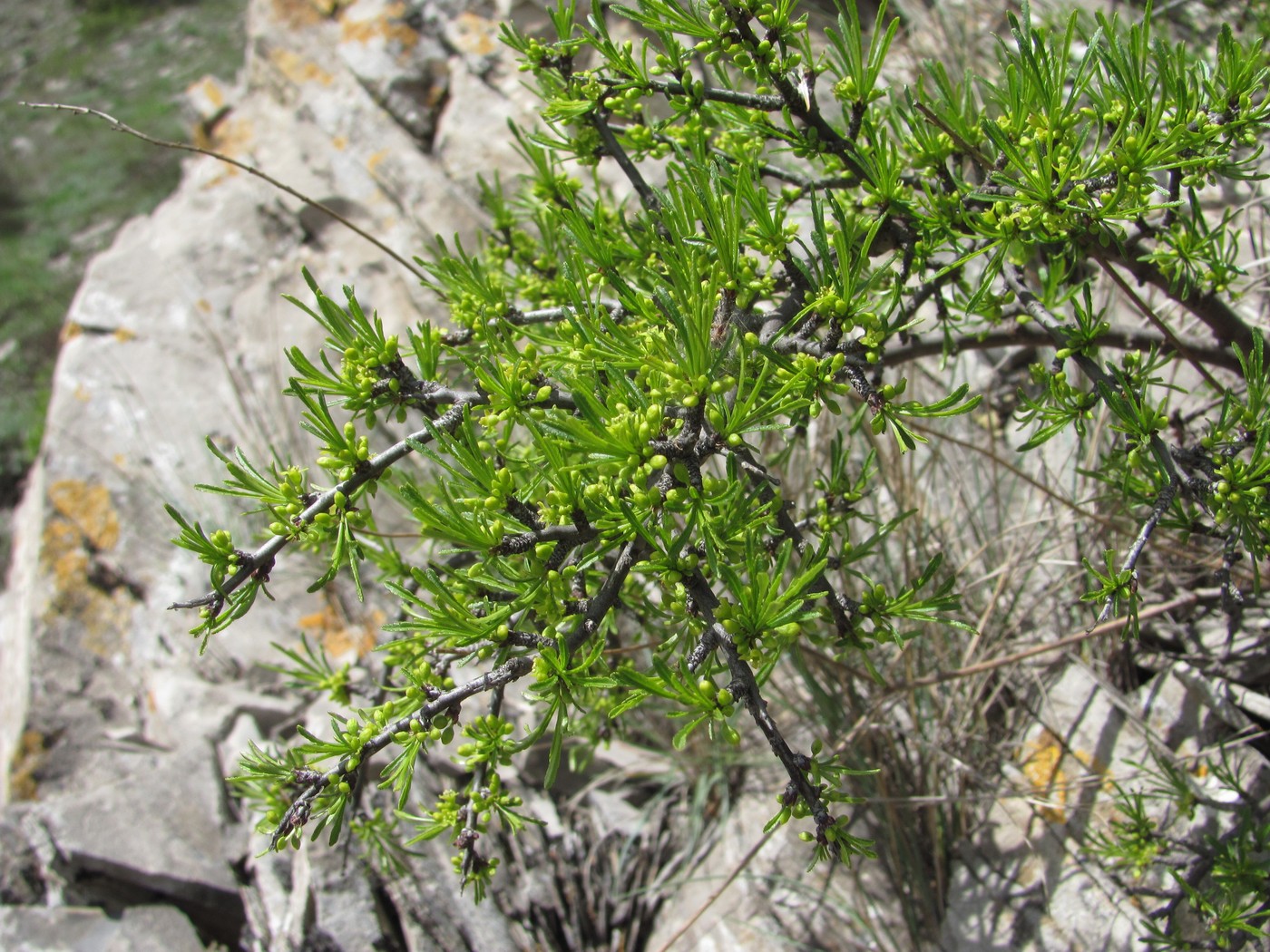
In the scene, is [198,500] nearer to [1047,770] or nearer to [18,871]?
[18,871]

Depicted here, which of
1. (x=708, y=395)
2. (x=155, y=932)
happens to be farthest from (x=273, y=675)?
(x=708, y=395)

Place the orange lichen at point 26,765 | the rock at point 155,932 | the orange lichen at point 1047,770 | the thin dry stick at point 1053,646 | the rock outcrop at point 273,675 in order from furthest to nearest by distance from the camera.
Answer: the orange lichen at point 26,765 < the rock at point 155,932 < the rock outcrop at point 273,675 < the orange lichen at point 1047,770 < the thin dry stick at point 1053,646

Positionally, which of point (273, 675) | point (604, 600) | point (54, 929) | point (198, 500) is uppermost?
point (198, 500)

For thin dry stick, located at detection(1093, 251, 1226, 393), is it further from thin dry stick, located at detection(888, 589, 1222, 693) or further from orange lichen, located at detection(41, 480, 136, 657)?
orange lichen, located at detection(41, 480, 136, 657)

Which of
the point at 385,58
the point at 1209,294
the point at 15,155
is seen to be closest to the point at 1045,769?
the point at 1209,294

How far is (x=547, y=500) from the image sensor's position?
0.96 m

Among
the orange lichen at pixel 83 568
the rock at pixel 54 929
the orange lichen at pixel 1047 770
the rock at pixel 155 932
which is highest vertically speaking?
the orange lichen at pixel 1047 770

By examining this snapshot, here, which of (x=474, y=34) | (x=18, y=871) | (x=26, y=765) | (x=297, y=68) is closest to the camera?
(x=18, y=871)

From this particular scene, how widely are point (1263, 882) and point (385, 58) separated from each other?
4.93m

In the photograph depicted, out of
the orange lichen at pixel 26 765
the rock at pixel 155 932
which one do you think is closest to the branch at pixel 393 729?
the rock at pixel 155 932

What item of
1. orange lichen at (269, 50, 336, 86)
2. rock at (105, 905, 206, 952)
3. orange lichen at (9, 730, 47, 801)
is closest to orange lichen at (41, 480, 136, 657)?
orange lichen at (9, 730, 47, 801)

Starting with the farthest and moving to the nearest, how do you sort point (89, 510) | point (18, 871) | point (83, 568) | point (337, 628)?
point (89, 510) < point (83, 568) < point (337, 628) < point (18, 871)

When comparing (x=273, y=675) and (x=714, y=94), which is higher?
(x=714, y=94)

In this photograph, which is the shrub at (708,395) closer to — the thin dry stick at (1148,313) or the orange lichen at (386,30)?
the thin dry stick at (1148,313)
